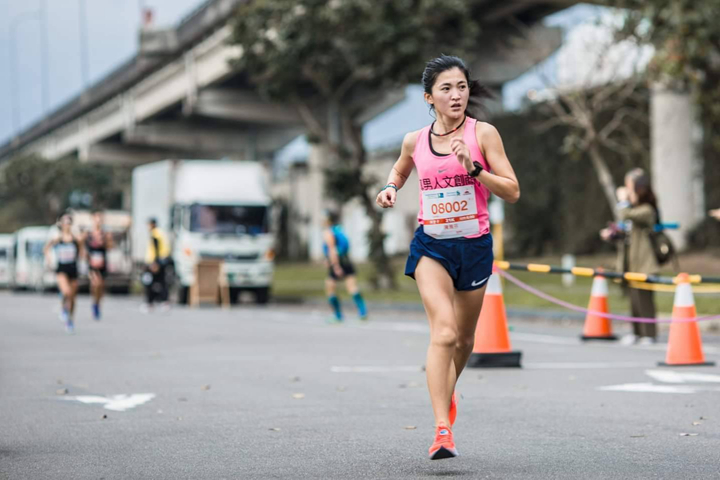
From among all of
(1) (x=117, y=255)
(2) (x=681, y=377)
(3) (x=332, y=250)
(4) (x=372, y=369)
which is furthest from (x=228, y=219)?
(2) (x=681, y=377)

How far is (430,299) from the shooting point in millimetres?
6227

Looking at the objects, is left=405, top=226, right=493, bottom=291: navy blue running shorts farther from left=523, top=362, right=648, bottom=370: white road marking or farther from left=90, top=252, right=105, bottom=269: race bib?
left=90, top=252, right=105, bottom=269: race bib

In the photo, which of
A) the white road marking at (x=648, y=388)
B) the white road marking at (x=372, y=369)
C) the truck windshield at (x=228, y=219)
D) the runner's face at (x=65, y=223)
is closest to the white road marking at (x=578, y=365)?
the white road marking at (x=372, y=369)

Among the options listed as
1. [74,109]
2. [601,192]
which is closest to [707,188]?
[601,192]

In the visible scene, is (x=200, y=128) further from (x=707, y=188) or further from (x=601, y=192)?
(x=707, y=188)

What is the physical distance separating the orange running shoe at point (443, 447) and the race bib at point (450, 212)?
1004 mm

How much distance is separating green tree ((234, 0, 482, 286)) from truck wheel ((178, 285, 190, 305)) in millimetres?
4209

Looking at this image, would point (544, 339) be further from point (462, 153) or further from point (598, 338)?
point (462, 153)

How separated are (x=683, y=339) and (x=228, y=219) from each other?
19457 mm

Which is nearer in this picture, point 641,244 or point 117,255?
point 641,244

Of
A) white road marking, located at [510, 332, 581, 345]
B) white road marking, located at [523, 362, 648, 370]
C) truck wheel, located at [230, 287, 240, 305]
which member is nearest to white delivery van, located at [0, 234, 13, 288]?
truck wheel, located at [230, 287, 240, 305]

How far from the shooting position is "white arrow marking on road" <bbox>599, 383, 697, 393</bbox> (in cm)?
951

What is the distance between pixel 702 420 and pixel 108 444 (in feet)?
11.6

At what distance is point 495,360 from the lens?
449 inches
